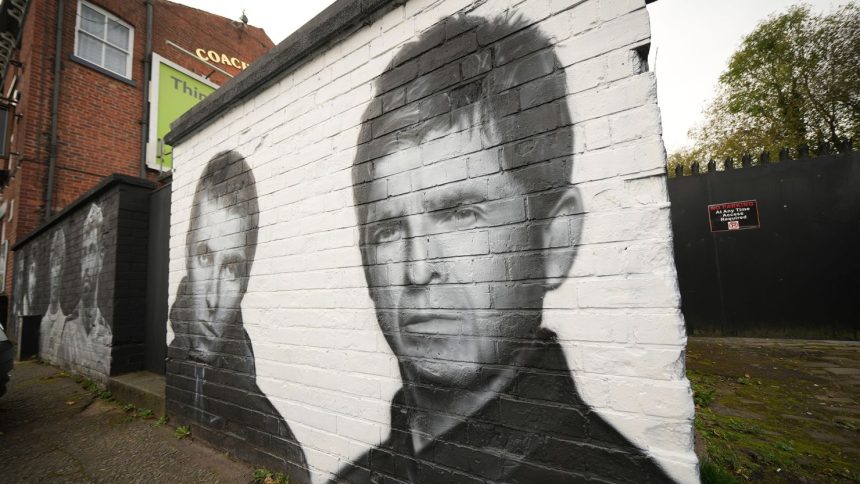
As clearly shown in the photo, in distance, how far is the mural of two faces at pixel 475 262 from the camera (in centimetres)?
132

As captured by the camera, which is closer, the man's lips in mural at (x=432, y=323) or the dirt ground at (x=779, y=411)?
the man's lips in mural at (x=432, y=323)

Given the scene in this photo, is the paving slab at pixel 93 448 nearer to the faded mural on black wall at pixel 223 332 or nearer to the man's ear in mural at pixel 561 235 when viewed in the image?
the faded mural on black wall at pixel 223 332

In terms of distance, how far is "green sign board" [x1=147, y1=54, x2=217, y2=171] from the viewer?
9445mm

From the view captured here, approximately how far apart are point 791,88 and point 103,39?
795 inches

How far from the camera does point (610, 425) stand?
1.21 metres

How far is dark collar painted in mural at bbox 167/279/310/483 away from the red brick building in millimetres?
7823

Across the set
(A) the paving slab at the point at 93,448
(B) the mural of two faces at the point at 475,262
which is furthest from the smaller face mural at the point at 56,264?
(B) the mural of two faces at the point at 475,262

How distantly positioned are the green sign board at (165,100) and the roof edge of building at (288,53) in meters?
7.69

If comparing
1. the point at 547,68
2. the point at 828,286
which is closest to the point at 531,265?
the point at 547,68

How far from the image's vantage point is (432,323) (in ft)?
5.31

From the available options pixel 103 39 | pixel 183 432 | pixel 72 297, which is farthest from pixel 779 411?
pixel 103 39

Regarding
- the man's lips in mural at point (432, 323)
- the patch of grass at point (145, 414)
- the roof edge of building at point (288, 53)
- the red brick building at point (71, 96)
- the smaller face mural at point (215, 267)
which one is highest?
the red brick building at point (71, 96)

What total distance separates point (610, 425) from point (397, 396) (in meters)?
0.94

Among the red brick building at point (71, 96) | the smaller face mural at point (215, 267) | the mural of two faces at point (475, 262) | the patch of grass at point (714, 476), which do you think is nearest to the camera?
the mural of two faces at point (475, 262)
